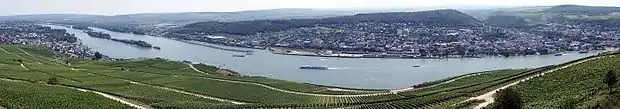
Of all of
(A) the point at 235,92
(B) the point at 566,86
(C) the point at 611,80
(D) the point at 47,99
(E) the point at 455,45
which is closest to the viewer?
(C) the point at 611,80

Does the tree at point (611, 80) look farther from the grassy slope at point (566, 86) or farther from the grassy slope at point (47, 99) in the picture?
the grassy slope at point (47, 99)

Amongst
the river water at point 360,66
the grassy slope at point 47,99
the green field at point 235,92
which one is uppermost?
the grassy slope at point 47,99

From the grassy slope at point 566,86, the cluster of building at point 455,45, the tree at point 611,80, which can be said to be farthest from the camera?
the cluster of building at point 455,45

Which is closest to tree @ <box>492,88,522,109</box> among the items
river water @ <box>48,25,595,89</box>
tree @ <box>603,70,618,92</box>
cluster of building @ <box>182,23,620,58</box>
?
tree @ <box>603,70,618,92</box>

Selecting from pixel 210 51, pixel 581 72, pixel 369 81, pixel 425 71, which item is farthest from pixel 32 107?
pixel 210 51

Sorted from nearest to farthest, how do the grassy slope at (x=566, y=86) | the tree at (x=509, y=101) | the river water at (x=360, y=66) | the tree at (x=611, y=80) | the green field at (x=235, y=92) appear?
the tree at (x=509, y=101)
the tree at (x=611, y=80)
the grassy slope at (x=566, y=86)
the green field at (x=235, y=92)
the river water at (x=360, y=66)

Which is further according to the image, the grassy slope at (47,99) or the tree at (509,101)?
the grassy slope at (47,99)

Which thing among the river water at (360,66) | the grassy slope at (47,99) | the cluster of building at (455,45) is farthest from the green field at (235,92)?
the cluster of building at (455,45)

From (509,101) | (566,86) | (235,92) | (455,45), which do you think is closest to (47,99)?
(235,92)

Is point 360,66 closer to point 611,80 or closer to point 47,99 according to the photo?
point 47,99

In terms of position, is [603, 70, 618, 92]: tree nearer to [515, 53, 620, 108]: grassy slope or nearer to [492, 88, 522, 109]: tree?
[515, 53, 620, 108]: grassy slope

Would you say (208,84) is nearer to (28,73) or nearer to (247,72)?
(28,73)
